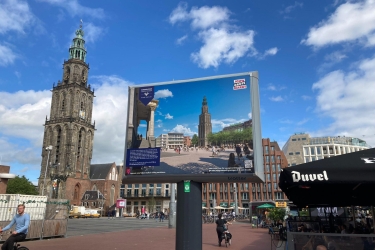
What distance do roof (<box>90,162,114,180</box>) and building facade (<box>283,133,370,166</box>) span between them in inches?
2208

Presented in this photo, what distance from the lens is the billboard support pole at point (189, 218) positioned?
541cm

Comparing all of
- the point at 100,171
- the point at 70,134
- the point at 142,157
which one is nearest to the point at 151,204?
the point at 100,171

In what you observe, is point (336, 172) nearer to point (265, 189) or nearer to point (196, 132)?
point (196, 132)

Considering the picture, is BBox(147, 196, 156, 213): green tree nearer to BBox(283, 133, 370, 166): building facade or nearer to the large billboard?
BBox(283, 133, 370, 166): building facade

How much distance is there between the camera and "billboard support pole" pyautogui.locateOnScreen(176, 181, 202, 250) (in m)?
5.41

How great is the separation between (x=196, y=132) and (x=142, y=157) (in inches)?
49.6

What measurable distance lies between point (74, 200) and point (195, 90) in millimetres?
74773

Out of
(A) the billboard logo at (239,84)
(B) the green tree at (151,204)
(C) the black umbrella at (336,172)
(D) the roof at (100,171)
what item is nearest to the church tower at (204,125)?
(A) the billboard logo at (239,84)

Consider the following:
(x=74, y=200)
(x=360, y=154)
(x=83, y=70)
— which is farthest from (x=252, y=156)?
(x=83, y=70)

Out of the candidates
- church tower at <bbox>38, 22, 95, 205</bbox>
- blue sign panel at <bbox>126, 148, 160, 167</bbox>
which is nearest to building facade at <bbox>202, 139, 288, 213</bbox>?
church tower at <bbox>38, 22, 95, 205</bbox>

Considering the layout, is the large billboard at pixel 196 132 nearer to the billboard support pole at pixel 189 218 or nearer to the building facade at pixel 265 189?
the billboard support pole at pixel 189 218

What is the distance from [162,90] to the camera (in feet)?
20.1

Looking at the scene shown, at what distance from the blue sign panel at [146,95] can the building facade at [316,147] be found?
88208mm

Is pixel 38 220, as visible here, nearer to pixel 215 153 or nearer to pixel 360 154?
pixel 215 153
